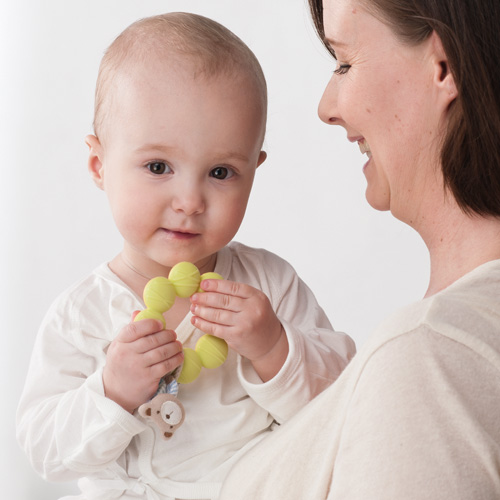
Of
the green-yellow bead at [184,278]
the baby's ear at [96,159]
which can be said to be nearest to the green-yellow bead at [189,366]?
the green-yellow bead at [184,278]

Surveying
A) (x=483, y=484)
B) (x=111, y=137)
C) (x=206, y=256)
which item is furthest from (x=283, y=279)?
(x=483, y=484)

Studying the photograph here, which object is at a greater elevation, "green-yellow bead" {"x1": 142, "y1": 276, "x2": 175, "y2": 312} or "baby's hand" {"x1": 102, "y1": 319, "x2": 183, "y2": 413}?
"green-yellow bead" {"x1": 142, "y1": 276, "x2": 175, "y2": 312}

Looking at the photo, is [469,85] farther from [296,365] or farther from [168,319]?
[168,319]

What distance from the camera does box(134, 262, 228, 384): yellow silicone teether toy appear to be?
1492 mm

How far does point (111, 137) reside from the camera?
163 centimetres

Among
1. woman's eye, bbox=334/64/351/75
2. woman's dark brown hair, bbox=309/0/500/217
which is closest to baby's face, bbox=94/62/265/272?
woman's eye, bbox=334/64/351/75

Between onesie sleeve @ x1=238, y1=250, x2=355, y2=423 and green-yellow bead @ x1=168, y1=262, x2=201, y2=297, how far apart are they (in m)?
0.19

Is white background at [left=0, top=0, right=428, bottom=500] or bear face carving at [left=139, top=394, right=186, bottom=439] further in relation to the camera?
white background at [left=0, top=0, right=428, bottom=500]

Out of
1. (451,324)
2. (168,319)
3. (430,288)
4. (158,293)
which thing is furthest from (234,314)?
(451,324)

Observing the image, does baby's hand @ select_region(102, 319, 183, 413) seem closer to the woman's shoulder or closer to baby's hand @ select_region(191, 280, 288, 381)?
baby's hand @ select_region(191, 280, 288, 381)

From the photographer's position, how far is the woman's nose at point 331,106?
1.52 meters

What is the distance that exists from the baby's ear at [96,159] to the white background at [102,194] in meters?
1.43

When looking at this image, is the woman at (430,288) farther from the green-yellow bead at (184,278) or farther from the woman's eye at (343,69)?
the green-yellow bead at (184,278)

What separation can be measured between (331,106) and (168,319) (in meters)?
0.53
